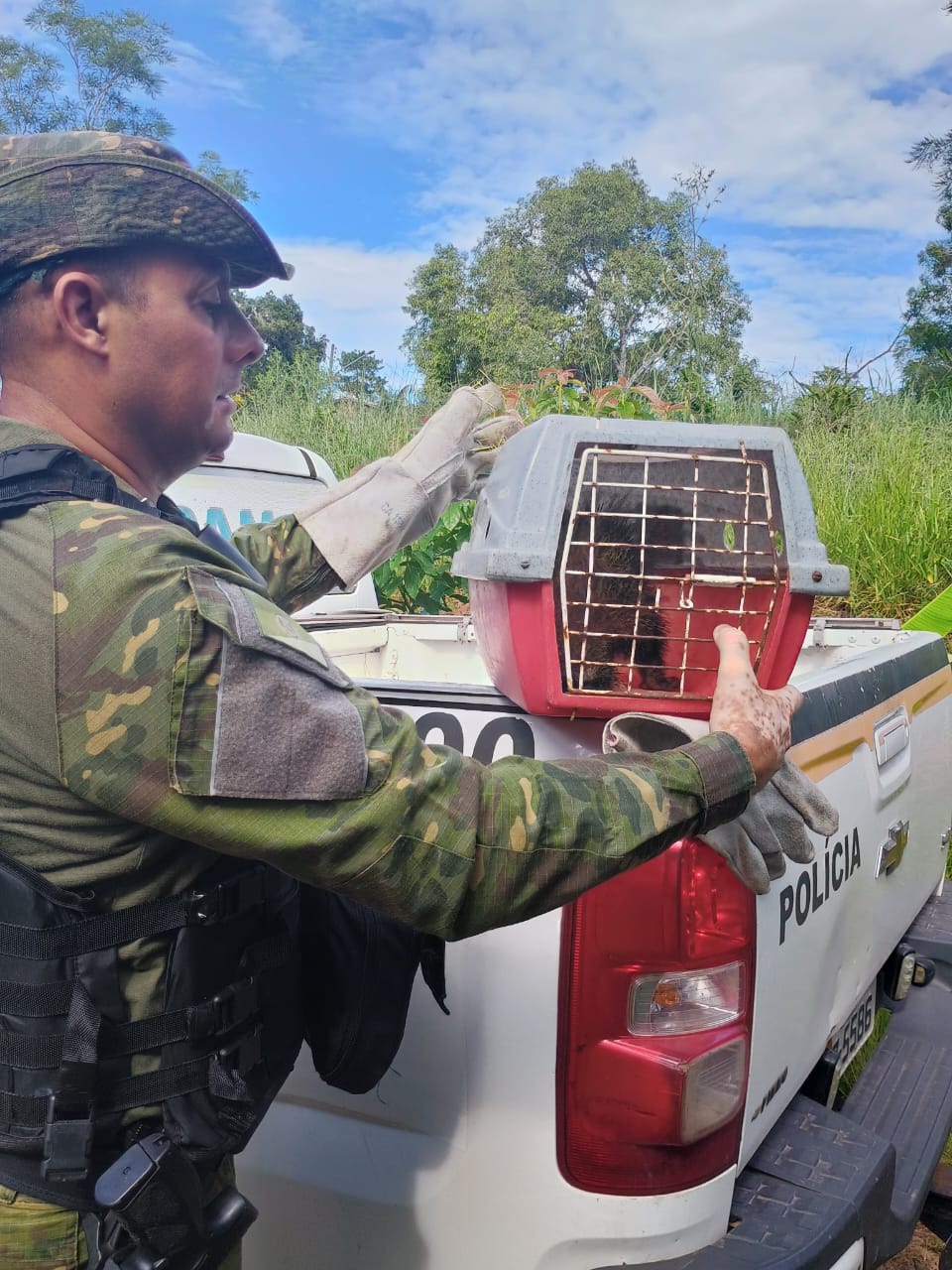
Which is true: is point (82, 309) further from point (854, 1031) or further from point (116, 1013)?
point (854, 1031)

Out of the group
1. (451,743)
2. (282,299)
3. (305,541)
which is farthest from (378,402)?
(282,299)

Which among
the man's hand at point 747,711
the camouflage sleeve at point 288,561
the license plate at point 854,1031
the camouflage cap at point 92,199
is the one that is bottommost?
the license plate at point 854,1031

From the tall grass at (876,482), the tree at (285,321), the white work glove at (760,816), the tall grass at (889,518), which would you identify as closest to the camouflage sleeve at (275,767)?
the white work glove at (760,816)

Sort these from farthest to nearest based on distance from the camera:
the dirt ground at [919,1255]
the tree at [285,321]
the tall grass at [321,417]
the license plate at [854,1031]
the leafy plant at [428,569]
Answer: the tree at [285,321], the tall grass at [321,417], the leafy plant at [428,569], the dirt ground at [919,1255], the license plate at [854,1031]

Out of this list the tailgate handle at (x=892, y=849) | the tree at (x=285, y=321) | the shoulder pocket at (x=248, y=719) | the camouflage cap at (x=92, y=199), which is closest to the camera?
the shoulder pocket at (x=248, y=719)

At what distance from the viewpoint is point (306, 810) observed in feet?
3.31

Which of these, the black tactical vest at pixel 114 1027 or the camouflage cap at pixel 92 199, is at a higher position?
the camouflage cap at pixel 92 199

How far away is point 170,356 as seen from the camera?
1.26m

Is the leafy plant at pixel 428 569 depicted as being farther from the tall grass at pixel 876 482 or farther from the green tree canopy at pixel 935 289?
the green tree canopy at pixel 935 289

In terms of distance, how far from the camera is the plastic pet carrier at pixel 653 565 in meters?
1.35

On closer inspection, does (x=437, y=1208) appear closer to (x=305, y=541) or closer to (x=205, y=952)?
(x=205, y=952)

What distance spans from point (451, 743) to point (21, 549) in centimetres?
71

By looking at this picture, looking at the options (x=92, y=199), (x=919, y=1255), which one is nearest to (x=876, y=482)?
(x=919, y=1255)

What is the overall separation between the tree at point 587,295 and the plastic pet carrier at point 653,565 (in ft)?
18.4
